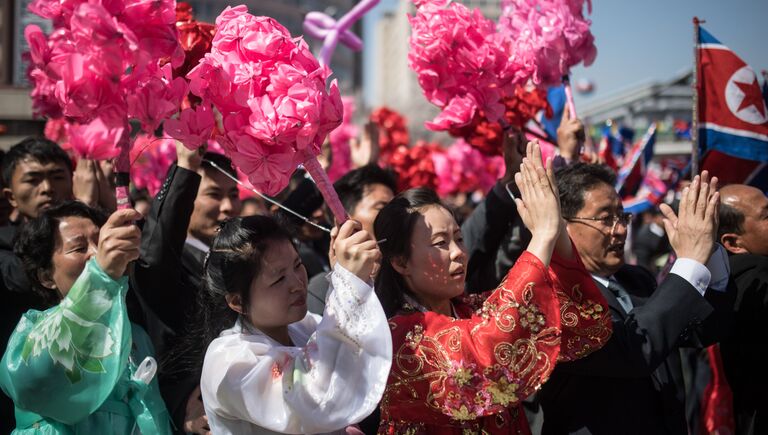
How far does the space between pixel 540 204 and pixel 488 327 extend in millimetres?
404

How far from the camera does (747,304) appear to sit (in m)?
3.38

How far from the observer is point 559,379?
283 centimetres

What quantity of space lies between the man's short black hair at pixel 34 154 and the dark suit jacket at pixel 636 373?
109 inches

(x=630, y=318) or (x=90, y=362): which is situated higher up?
(x=630, y=318)

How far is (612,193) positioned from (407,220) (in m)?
0.95

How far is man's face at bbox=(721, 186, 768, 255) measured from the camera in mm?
3453

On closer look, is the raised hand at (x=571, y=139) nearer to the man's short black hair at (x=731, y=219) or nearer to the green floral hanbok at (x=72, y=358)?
the man's short black hair at (x=731, y=219)

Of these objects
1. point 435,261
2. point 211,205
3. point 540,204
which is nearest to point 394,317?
point 435,261

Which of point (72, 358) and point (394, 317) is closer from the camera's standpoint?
point (72, 358)

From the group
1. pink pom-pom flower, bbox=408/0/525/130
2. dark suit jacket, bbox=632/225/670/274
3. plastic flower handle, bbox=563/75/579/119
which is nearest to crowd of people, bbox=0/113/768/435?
plastic flower handle, bbox=563/75/579/119

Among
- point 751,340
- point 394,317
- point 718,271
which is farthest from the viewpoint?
point 751,340

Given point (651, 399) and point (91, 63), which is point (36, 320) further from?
point (651, 399)

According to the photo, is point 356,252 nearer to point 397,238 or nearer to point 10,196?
point 397,238

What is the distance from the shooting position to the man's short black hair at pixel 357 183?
152 inches
